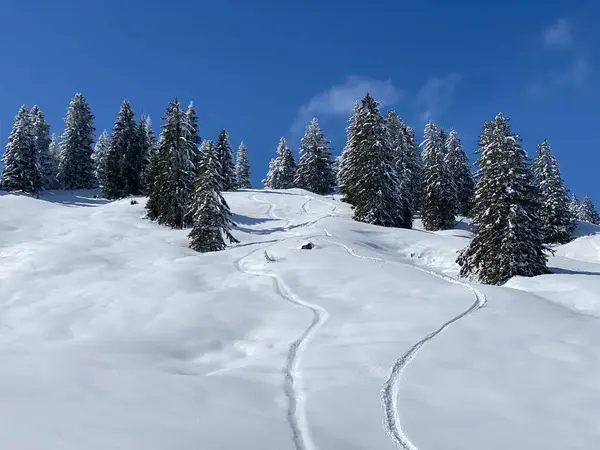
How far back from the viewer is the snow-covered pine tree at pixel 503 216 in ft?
84.9

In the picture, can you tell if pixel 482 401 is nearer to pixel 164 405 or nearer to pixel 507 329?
pixel 507 329

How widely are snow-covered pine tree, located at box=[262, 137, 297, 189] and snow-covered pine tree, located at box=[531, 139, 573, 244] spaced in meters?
40.7

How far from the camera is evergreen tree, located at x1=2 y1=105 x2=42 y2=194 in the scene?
57.3 m

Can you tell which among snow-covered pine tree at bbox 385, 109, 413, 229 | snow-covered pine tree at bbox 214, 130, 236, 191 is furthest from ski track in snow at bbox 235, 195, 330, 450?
snow-covered pine tree at bbox 214, 130, 236, 191

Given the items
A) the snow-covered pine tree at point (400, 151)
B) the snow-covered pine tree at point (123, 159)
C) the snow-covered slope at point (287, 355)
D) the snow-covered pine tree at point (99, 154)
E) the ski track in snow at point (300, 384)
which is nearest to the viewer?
the snow-covered slope at point (287, 355)

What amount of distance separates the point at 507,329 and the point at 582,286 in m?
→ 8.57

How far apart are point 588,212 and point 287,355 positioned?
282 ft

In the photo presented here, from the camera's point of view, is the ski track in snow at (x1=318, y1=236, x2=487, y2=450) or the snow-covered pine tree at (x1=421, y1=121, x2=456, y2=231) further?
the snow-covered pine tree at (x1=421, y1=121, x2=456, y2=231)

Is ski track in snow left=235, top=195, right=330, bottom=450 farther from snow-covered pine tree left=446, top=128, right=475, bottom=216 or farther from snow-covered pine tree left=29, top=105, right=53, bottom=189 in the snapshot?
snow-covered pine tree left=29, top=105, right=53, bottom=189

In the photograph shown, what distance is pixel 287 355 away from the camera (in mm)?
13125

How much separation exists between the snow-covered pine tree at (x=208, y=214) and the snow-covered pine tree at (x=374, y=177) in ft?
49.9

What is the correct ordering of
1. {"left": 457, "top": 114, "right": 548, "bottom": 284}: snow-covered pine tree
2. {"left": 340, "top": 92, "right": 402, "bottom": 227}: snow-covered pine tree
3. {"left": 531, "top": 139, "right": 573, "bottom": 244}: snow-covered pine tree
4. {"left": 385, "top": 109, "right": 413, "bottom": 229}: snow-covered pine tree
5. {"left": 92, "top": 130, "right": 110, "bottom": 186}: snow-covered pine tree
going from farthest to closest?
{"left": 92, "top": 130, "right": 110, "bottom": 186}: snow-covered pine tree → {"left": 385, "top": 109, "right": 413, "bottom": 229}: snow-covered pine tree → {"left": 531, "top": 139, "right": 573, "bottom": 244}: snow-covered pine tree → {"left": 340, "top": 92, "right": 402, "bottom": 227}: snow-covered pine tree → {"left": 457, "top": 114, "right": 548, "bottom": 284}: snow-covered pine tree

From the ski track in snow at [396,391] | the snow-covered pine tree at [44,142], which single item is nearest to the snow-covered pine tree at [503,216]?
the ski track in snow at [396,391]

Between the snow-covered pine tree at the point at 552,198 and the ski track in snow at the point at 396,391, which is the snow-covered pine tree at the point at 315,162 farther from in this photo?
the ski track in snow at the point at 396,391
